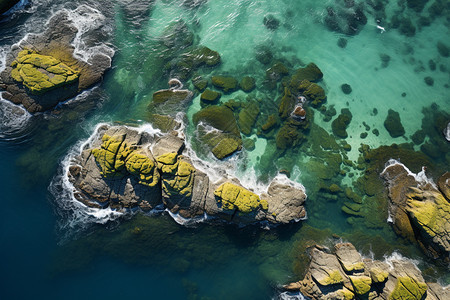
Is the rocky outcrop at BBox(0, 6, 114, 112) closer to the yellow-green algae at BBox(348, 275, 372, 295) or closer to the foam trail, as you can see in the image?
the foam trail

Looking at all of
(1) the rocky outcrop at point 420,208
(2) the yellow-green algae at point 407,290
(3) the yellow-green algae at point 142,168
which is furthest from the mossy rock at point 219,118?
→ (2) the yellow-green algae at point 407,290

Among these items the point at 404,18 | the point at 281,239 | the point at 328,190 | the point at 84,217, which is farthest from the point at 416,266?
the point at 84,217

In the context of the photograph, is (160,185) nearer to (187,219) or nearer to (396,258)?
(187,219)

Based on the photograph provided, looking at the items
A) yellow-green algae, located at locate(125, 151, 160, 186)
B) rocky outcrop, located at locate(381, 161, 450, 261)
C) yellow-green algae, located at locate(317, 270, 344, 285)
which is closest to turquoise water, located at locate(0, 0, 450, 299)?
rocky outcrop, located at locate(381, 161, 450, 261)

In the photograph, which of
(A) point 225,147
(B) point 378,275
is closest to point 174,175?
(A) point 225,147

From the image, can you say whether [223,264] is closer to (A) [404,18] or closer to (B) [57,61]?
(B) [57,61]
